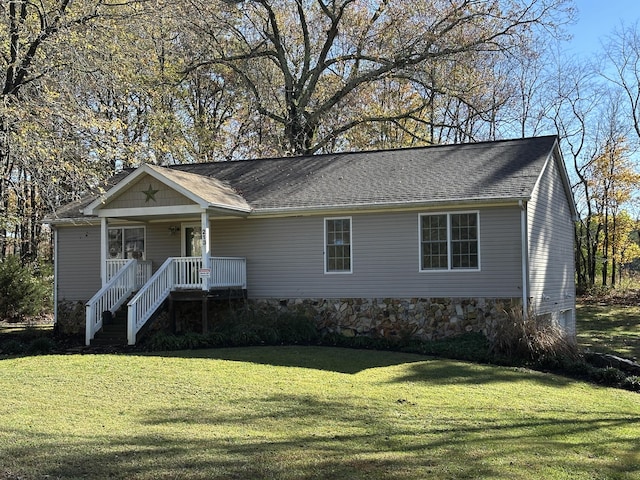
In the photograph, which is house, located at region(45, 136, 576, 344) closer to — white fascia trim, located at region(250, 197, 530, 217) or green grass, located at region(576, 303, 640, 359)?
white fascia trim, located at region(250, 197, 530, 217)

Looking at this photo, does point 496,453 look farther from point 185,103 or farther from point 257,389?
point 185,103

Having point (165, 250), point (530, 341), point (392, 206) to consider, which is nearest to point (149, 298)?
point (165, 250)

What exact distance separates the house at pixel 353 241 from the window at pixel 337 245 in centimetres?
3

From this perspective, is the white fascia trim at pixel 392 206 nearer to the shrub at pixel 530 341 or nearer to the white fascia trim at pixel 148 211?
the white fascia trim at pixel 148 211

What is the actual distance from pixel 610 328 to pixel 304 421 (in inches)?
745

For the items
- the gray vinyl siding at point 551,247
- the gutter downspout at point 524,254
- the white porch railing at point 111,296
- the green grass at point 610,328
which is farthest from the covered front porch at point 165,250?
the green grass at point 610,328

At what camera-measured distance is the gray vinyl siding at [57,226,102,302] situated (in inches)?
757

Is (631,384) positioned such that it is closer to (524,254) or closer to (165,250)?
(524,254)

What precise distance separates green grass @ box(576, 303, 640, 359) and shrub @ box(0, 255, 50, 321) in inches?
736

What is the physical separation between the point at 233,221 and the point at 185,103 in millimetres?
15422

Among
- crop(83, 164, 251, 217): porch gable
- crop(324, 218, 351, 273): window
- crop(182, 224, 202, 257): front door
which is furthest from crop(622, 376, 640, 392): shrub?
crop(182, 224, 202, 257): front door

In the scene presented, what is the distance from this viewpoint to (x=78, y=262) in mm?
19391

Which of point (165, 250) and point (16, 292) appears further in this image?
point (16, 292)

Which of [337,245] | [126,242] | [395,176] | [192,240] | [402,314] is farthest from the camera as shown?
[126,242]
